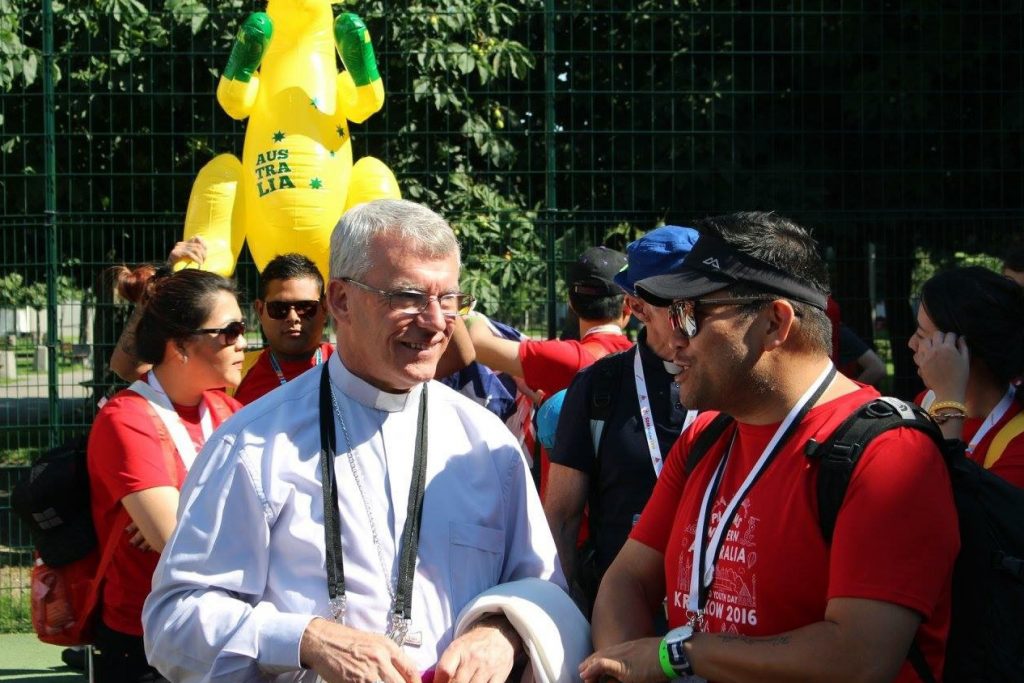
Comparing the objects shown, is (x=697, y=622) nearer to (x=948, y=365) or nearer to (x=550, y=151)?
(x=948, y=365)

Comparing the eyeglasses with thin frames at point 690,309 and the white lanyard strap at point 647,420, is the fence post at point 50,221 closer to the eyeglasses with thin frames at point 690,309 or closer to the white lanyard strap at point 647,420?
the white lanyard strap at point 647,420

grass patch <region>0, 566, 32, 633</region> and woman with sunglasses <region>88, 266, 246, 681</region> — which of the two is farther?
grass patch <region>0, 566, 32, 633</region>

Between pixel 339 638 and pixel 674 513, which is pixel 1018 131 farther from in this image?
pixel 339 638

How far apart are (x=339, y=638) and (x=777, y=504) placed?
2.96 feet

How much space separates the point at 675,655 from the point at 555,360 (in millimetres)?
2498

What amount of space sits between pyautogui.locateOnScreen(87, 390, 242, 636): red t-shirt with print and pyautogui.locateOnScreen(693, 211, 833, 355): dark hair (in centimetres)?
194

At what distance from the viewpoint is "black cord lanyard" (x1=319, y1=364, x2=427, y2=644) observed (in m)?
2.62

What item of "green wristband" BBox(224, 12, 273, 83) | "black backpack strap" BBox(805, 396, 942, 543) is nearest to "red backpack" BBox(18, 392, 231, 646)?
"black backpack strap" BBox(805, 396, 942, 543)

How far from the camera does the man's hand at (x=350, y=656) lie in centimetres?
248

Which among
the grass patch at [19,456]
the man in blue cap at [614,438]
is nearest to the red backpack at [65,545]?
the man in blue cap at [614,438]

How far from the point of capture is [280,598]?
2629 millimetres

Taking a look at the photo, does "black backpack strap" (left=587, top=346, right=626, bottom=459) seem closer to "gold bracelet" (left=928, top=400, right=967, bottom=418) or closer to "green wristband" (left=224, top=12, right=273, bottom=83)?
"gold bracelet" (left=928, top=400, right=967, bottom=418)

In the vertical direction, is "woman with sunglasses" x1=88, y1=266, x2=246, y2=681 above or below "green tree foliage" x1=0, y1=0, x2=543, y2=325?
below

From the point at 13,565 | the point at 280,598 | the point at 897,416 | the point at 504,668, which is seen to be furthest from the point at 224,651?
the point at 13,565
